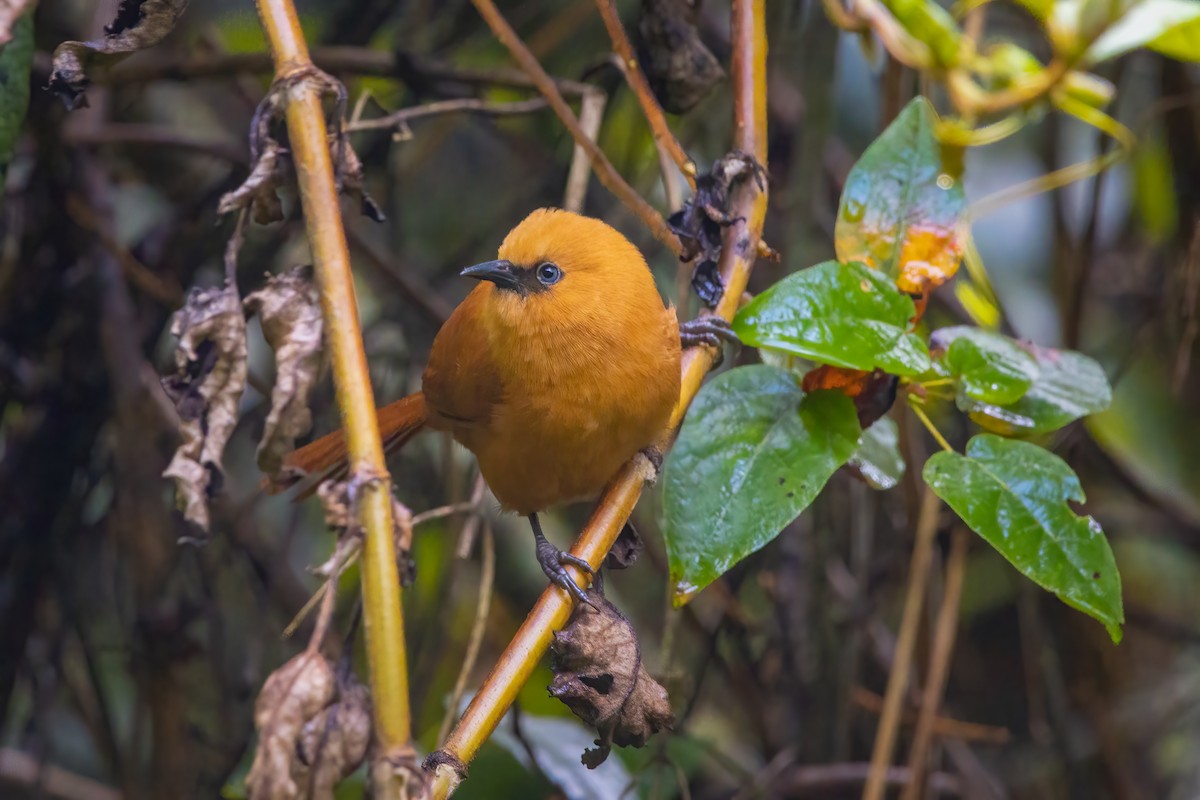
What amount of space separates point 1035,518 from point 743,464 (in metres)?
0.34

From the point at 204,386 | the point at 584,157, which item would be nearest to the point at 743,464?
the point at 204,386

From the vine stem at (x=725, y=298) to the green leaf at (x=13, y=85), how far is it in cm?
63

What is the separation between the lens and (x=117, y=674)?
3010mm

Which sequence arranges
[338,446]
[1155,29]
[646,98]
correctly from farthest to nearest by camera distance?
[338,446] < [646,98] < [1155,29]

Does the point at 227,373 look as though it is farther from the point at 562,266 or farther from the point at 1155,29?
the point at 1155,29

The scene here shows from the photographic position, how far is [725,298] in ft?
4.79

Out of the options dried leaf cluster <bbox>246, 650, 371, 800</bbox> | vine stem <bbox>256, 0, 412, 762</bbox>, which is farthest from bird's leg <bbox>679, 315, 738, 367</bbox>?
dried leaf cluster <bbox>246, 650, 371, 800</bbox>

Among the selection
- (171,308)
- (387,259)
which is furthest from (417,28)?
(171,308)

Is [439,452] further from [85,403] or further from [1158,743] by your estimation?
[1158,743]

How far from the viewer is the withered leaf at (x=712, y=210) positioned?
59.5 inches

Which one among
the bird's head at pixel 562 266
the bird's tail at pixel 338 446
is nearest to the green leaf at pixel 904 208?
the bird's head at pixel 562 266

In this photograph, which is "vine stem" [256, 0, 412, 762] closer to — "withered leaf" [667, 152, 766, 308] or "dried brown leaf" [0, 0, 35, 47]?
"dried brown leaf" [0, 0, 35, 47]

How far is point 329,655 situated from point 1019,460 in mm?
1607

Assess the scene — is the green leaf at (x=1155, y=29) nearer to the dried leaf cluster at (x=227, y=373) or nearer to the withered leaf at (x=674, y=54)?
the withered leaf at (x=674, y=54)
